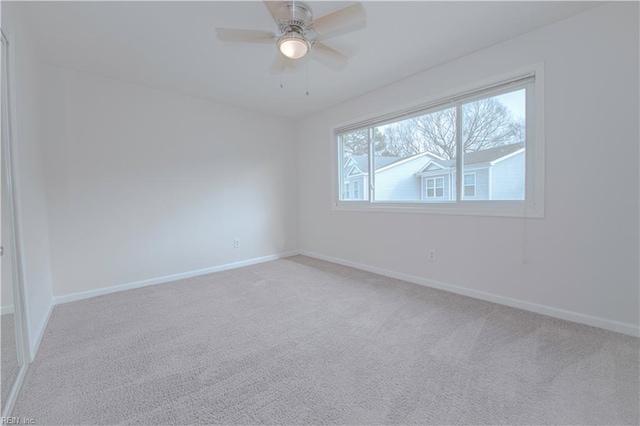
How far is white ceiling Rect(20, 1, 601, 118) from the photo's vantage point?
209cm

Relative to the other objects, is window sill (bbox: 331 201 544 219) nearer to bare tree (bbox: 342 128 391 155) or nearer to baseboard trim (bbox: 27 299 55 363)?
bare tree (bbox: 342 128 391 155)

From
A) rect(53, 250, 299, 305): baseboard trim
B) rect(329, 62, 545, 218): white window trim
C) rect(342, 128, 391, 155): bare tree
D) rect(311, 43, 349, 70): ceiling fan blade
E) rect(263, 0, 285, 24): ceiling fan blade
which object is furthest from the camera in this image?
rect(342, 128, 391, 155): bare tree

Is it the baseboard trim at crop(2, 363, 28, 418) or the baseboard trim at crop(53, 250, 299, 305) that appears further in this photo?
the baseboard trim at crop(53, 250, 299, 305)

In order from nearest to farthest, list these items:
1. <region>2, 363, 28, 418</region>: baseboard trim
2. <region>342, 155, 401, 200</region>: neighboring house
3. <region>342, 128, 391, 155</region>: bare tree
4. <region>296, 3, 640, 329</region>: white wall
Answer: <region>2, 363, 28, 418</region>: baseboard trim, <region>296, 3, 640, 329</region>: white wall, <region>342, 128, 391, 155</region>: bare tree, <region>342, 155, 401, 200</region>: neighboring house

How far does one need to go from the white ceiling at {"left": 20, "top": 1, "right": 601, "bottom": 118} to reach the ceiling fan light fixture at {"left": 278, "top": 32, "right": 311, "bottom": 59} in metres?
0.40

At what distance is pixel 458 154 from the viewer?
2.99m

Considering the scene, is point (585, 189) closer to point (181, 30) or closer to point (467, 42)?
point (467, 42)

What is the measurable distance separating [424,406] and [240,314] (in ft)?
5.62

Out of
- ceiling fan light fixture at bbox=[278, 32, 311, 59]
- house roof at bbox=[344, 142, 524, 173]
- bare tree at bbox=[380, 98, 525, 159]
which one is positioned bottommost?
house roof at bbox=[344, 142, 524, 173]

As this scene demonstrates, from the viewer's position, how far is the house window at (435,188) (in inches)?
125

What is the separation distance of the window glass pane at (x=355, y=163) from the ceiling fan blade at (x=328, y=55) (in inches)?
65.8

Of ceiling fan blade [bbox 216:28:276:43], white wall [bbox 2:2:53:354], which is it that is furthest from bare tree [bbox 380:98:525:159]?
white wall [bbox 2:2:53:354]

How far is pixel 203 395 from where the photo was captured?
1543 mm

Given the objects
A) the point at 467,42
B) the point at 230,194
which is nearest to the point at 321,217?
the point at 230,194
